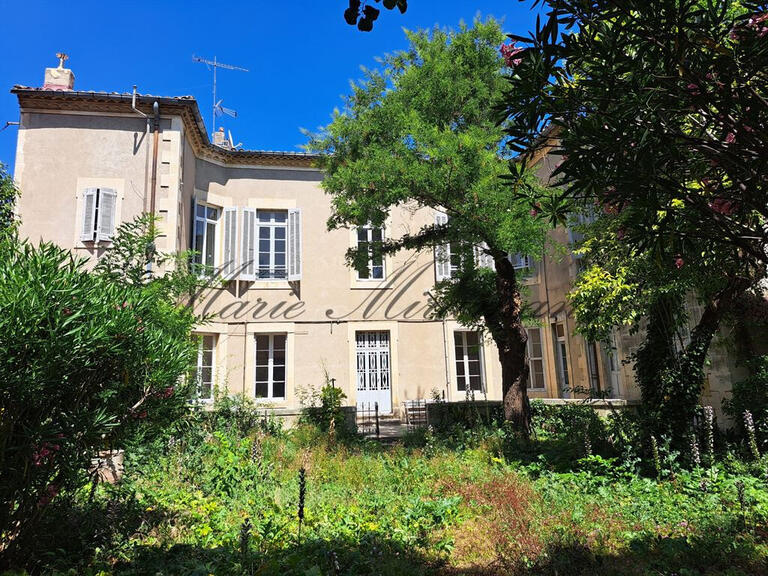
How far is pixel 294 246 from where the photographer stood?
1280 centimetres

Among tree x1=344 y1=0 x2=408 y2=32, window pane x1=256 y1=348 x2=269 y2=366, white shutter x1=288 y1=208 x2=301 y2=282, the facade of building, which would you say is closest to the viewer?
tree x1=344 y1=0 x2=408 y2=32

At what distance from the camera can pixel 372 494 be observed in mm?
5387

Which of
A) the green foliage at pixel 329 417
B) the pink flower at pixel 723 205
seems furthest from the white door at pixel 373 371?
the pink flower at pixel 723 205

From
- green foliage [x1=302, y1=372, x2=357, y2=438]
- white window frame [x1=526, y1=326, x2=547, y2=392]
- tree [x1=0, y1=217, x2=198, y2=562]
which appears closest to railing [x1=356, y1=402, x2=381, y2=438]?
green foliage [x1=302, y1=372, x2=357, y2=438]

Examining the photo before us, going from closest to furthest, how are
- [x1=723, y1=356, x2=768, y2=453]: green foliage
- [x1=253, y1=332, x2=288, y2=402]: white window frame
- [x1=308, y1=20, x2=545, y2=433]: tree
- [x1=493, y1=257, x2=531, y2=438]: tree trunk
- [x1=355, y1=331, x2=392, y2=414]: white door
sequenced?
[x1=723, y1=356, x2=768, y2=453]: green foliage
[x1=308, y1=20, x2=545, y2=433]: tree
[x1=493, y1=257, x2=531, y2=438]: tree trunk
[x1=253, y1=332, x2=288, y2=402]: white window frame
[x1=355, y1=331, x2=392, y2=414]: white door

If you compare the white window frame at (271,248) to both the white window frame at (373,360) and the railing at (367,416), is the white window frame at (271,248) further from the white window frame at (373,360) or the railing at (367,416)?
the railing at (367,416)

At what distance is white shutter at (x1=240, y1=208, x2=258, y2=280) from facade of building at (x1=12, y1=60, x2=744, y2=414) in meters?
0.03

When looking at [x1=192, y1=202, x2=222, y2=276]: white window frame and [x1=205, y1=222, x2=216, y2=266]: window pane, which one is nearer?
[x1=192, y1=202, x2=222, y2=276]: white window frame

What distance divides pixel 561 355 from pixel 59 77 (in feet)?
42.8

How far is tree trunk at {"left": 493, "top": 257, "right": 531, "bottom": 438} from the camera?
26.8 feet

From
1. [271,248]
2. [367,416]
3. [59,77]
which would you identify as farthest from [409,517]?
[59,77]

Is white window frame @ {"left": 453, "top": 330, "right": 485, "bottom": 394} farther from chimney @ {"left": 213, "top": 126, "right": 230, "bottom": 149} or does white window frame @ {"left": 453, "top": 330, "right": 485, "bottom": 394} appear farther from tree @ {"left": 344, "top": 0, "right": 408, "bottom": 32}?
tree @ {"left": 344, "top": 0, "right": 408, "bottom": 32}

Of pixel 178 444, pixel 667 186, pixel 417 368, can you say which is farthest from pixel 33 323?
pixel 417 368

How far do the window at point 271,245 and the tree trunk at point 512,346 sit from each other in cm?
606
